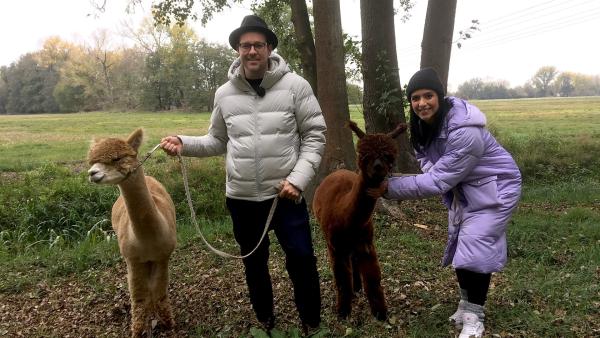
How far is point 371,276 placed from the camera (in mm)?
3865

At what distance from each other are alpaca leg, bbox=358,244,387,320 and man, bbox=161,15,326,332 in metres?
0.58

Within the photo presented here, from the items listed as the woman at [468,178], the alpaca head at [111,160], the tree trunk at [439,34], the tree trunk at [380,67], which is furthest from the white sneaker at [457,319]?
the tree trunk at [439,34]

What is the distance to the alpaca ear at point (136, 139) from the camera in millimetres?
Result: 3271

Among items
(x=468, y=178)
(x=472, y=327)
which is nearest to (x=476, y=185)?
(x=468, y=178)

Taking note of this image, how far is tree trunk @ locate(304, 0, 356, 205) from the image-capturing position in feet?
21.3

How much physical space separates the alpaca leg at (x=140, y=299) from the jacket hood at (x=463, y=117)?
2677 mm

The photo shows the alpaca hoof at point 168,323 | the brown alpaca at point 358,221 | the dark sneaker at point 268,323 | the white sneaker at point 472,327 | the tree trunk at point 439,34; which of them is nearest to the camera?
the brown alpaca at point 358,221

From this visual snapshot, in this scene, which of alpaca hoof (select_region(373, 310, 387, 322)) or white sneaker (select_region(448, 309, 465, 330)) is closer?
white sneaker (select_region(448, 309, 465, 330))

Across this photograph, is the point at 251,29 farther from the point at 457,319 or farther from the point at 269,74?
the point at 457,319

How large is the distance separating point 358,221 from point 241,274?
2.04m

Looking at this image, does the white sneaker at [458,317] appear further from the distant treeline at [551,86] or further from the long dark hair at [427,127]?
the distant treeline at [551,86]

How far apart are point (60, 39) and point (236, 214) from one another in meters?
71.6

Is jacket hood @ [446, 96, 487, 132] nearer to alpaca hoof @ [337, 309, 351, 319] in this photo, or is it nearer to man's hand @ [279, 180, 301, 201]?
man's hand @ [279, 180, 301, 201]

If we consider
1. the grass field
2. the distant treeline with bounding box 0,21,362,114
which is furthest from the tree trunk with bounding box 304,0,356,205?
the distant treeline with bounding box 0,21,362,114
